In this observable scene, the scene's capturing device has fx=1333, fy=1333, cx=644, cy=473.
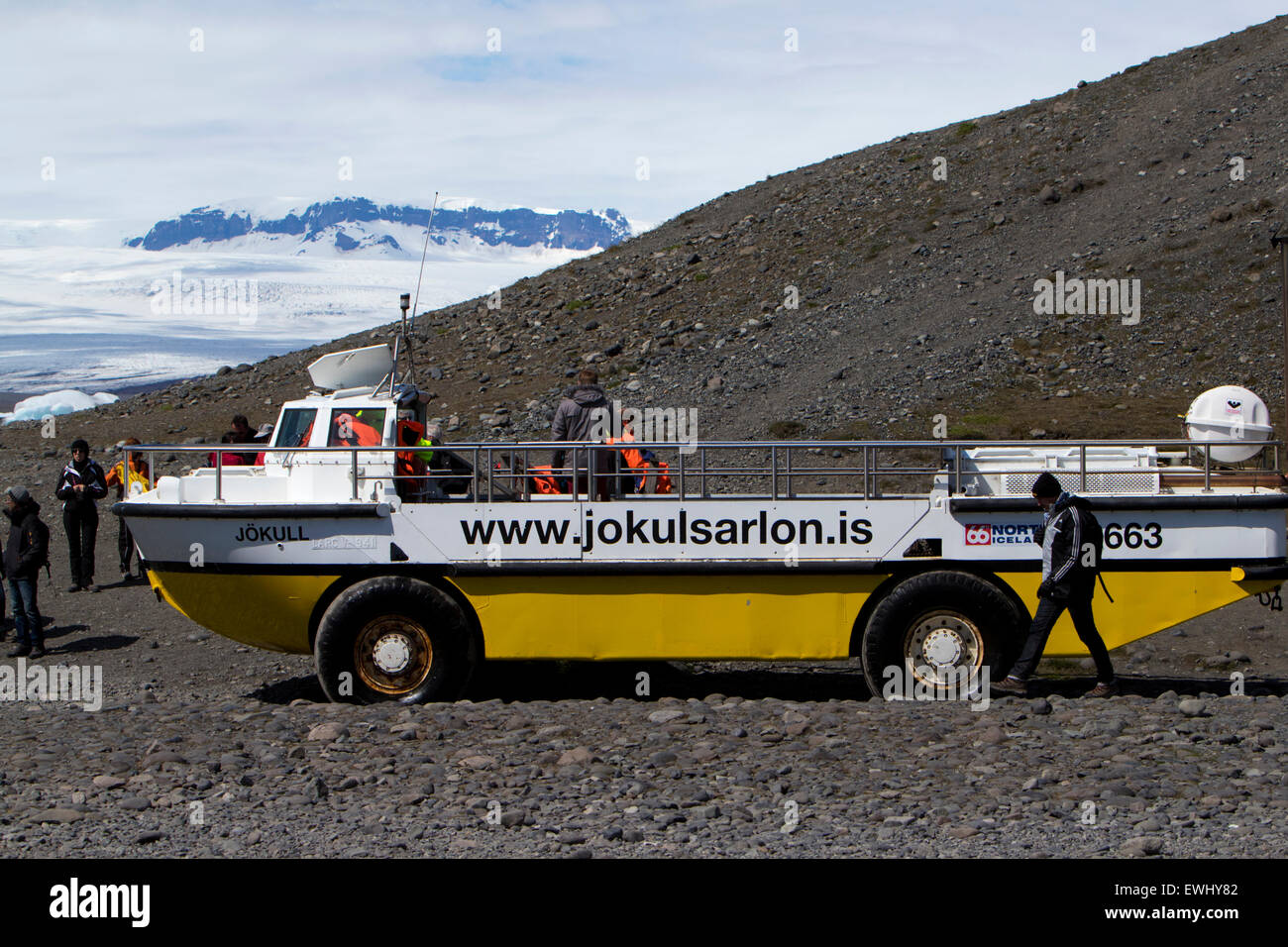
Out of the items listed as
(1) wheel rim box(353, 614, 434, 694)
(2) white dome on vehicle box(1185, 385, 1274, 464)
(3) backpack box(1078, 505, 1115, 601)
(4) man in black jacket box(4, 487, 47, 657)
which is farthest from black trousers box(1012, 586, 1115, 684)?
(4) man in black jacket box(4, 487, 47, 657)

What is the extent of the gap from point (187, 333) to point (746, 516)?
158 m

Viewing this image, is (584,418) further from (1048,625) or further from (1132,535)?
(1132,535)

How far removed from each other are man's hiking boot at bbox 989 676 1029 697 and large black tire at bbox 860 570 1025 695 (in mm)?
111

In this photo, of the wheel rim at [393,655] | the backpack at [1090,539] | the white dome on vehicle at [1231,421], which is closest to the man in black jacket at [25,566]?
the wheel rim at [393,655]

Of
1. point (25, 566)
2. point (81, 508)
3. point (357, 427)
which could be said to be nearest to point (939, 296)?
point (81, 508)

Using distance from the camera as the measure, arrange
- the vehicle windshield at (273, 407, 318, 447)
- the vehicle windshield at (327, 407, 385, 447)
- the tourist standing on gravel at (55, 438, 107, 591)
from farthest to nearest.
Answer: the tourist standing on gravel at (55, 438, 107, 591)
the vehicle windshield at (273, 407, 318, 447)
the vehicle windshield at (327, 407, 385, 447)

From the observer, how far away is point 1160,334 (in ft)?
95.8

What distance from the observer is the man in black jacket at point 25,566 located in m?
11.1

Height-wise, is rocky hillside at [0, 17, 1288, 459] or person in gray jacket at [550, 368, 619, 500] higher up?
rocky hillside at [0, 17, 1288, 459]

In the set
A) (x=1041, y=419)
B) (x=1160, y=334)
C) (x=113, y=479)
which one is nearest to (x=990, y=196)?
(x=1160, y=334)

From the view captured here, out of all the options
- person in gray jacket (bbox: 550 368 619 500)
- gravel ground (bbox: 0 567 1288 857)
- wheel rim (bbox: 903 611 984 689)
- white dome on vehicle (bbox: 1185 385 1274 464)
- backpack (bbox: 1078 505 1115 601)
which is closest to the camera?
gravel ground (bbox: 0 567 1288 857)

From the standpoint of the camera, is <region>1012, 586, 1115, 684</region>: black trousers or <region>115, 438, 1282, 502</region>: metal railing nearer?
<region>1012, 586, 1115, 684</region>: black trousers

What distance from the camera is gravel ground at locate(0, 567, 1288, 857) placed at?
5773 millimetres

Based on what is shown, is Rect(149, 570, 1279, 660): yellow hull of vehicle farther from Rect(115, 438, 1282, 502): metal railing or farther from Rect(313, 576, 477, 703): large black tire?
Rect(115, 438, 1282, 502): metal railing
